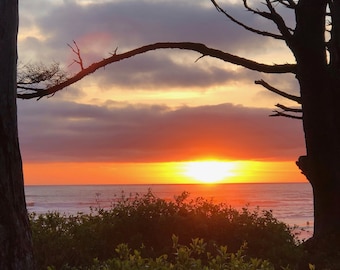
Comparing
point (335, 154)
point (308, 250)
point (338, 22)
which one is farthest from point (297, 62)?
point (308, 250)

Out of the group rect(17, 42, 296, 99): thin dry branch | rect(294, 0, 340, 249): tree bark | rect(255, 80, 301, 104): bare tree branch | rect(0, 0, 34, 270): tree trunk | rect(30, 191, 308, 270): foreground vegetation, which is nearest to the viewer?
rect(0, 0, 34, 270): tree trunk

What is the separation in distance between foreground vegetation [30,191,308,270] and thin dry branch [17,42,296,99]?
9.56 feet

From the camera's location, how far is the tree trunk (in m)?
5.80

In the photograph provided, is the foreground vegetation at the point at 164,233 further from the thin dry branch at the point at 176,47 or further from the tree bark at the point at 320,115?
the thin dry branch at the point at 176,47

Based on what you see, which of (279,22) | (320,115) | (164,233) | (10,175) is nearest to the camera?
(10,175)

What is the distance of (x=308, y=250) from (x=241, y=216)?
1564 mm

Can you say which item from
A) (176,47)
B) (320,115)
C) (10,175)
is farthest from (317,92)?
(10,175)

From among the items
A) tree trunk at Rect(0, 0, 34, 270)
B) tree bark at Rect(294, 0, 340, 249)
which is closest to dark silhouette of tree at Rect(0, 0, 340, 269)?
tree bark at Rect(294, 0, 340, 249)

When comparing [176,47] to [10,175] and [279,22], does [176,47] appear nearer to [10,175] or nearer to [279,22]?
[279,22]

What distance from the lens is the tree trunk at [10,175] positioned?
19.0 ft

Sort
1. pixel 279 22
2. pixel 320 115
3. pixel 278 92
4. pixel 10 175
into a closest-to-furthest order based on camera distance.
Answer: pixel 10 175, pixel 320 115, pixel 279 22, pixel 278 92

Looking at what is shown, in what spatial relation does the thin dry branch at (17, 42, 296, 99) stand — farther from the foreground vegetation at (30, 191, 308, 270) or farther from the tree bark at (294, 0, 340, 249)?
the foreground vegetation at (30, 191, 308, 270)

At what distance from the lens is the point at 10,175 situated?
5.85 meters

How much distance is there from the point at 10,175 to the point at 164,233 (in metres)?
6.27
